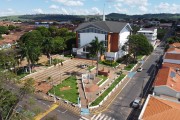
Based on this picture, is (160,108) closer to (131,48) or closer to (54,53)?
(131,48)

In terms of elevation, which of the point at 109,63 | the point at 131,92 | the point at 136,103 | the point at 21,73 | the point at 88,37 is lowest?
the point at 131,92

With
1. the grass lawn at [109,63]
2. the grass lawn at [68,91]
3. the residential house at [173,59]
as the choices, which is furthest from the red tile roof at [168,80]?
the grass lawn at [109,63]

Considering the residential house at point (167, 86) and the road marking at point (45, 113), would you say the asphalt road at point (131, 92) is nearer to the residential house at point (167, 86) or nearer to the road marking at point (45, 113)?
the residential house at point (167, 86)

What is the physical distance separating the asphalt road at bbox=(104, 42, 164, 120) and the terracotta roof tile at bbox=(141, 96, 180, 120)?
780 cm

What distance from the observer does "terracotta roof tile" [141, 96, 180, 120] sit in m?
34.7

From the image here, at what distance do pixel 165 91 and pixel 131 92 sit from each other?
382 inches

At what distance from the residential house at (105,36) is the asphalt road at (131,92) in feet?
51.0

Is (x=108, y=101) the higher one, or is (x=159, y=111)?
(x=159, y=111)

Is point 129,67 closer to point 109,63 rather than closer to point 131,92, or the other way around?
point 109,63

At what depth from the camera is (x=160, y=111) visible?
120 ft

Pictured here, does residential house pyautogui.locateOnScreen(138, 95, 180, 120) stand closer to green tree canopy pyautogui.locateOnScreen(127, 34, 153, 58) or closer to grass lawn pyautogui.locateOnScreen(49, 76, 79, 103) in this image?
grass lawn pyautogui.locateOnScreen(49, 76, 79, 103)

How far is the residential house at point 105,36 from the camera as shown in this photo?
290ft

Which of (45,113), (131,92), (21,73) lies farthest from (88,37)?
(45,113)

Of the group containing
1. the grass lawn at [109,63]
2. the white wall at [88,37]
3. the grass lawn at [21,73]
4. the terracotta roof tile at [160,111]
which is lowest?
the grass lawn at [21,73]
